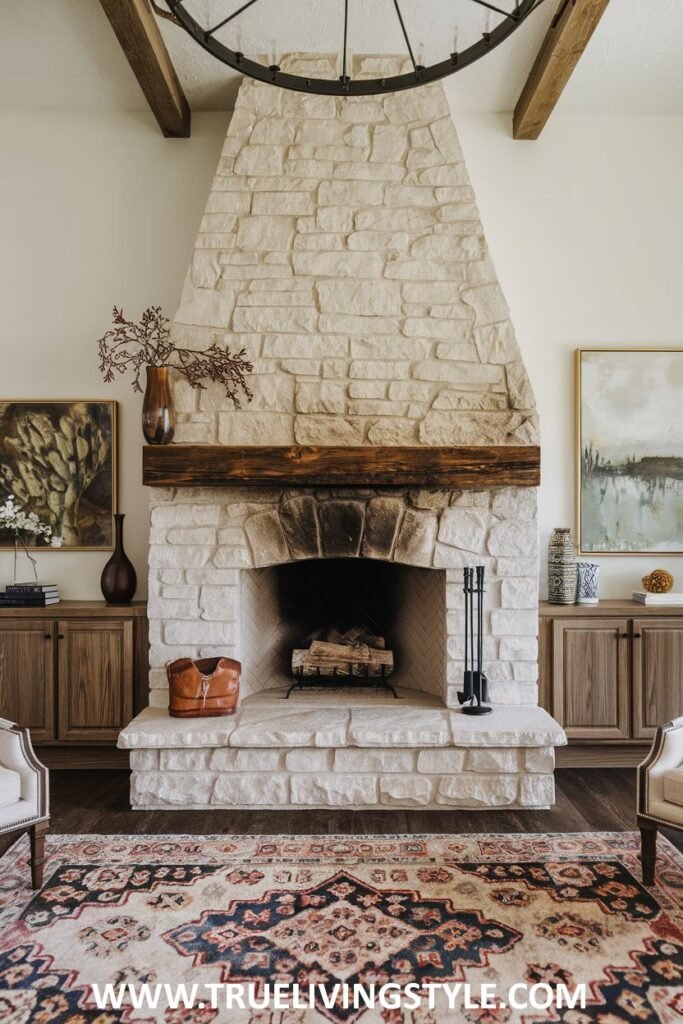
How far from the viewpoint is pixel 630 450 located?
397 cm

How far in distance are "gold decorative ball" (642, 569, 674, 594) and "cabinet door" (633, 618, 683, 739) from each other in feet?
0.81

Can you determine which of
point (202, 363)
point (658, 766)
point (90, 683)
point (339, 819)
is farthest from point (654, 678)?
point (90, 683)

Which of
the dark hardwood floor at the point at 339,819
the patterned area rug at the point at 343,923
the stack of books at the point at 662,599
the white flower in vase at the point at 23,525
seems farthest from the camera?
the white flower in vase at the point at 23,525

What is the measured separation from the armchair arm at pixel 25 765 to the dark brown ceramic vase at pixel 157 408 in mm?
1399

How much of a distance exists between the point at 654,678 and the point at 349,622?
5.26 feet

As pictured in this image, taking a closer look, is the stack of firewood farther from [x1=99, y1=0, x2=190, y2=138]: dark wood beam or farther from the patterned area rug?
[x1=99, y1=0, x2=190, y2=138]: dark wood beam

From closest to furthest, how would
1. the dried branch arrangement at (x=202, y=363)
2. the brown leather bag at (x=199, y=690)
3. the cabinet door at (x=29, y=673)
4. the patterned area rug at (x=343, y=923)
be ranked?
the patterned area rug at (x=343, y=923)
the brown leather bag at (x=199, y=690)
the dried branch arrangement at (x=202, y=363)
the cabinet door at (x=29, y=673)

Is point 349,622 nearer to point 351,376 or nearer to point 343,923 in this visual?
point 351,376

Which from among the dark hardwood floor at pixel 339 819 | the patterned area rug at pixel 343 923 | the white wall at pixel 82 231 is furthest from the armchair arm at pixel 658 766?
the white wall at pixel 82 231

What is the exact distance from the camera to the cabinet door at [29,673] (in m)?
3.55

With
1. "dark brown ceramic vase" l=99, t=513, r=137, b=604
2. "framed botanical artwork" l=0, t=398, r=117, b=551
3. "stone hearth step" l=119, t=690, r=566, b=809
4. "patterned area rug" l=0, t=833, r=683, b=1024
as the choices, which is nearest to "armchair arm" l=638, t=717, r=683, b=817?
"patterned area rug" l=0, t=833, r=683, b=1024

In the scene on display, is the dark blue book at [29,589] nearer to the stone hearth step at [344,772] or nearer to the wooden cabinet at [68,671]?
the wooden cabinet at [68,671]

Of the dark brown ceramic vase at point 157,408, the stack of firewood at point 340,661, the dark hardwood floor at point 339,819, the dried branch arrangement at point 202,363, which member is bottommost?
the dark hardwood floor at point 339,819

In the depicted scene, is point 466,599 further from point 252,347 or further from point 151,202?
point 151,202
